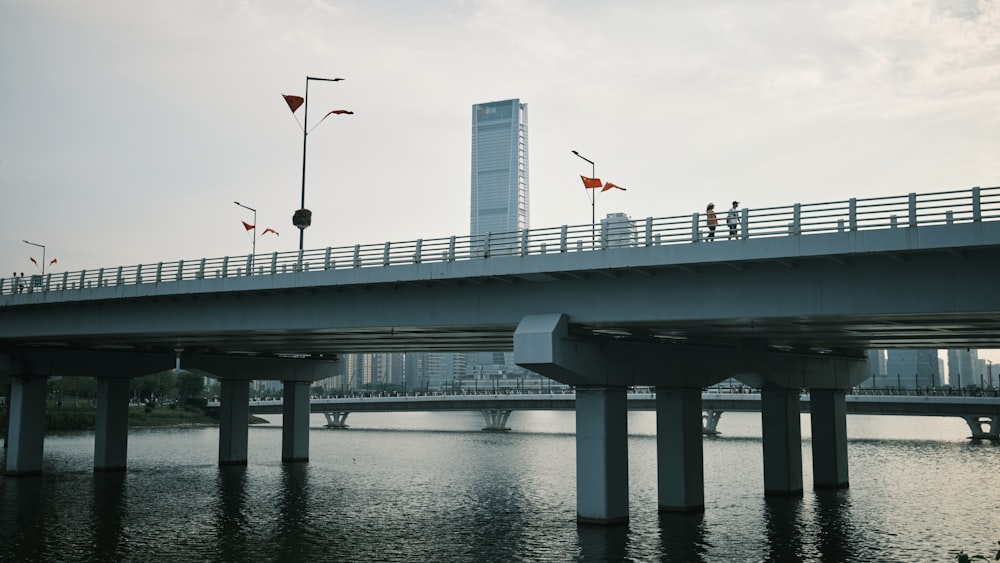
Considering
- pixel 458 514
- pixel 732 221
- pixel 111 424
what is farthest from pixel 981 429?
pixel 111 424

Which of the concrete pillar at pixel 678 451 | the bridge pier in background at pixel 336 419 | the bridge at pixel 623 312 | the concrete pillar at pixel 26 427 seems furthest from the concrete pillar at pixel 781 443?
the bridge pier in background at pixel 336 419

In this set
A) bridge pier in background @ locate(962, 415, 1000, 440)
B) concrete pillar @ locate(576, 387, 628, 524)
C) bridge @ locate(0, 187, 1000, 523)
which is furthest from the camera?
bridge pier in background @ locate(962, 415, 1000, 440)

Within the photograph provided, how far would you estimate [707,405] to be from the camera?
410 feet

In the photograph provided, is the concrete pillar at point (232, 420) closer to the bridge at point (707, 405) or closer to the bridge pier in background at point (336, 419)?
the bridge at point (707, 405)

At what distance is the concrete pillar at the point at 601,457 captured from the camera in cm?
4241

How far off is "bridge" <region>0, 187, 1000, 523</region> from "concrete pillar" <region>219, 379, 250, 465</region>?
10.6 m

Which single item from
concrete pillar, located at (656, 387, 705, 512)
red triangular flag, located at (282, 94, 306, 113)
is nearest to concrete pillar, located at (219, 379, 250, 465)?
red triangular flag, located at (282, 94, 306, 113)

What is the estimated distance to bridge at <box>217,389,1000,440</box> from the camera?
A: 363 feet

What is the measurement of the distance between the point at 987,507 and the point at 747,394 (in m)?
72.1

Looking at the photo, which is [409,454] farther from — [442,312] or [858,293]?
[858,293]

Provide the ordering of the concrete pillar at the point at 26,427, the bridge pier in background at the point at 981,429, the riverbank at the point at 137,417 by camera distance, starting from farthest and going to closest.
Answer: the riverbank at the point at 137,417 < the bridge pier in background at the point at 981,429 < the concrete pillar at the point at 26,427

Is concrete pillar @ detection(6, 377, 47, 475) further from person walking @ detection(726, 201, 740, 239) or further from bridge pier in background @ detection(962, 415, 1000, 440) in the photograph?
bridge pier in background @ detection(962, 415, 1000, 440)

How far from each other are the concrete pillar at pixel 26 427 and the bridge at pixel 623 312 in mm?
109

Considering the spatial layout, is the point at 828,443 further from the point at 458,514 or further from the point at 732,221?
the point at 732,221
